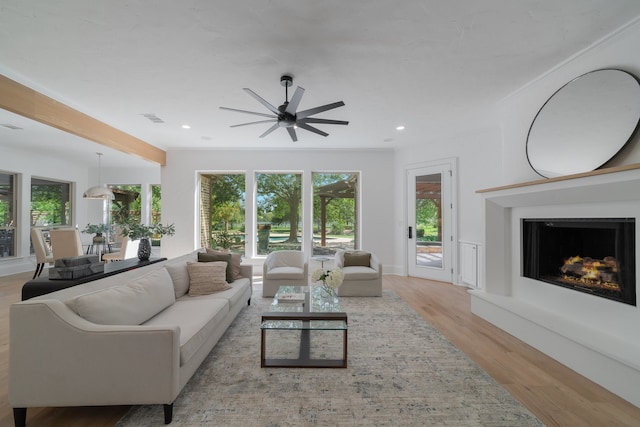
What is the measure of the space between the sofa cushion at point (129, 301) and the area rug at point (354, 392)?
611 mm

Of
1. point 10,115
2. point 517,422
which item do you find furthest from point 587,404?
point 10,115

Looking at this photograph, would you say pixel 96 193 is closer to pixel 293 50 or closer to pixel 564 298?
pixel 293 50

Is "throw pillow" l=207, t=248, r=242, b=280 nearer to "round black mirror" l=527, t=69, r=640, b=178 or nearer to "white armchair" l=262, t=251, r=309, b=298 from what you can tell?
"white armchair" l=262, t=251, r=309, b=298

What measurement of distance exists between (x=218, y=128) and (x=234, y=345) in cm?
341

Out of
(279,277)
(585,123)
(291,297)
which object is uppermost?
(585,123)

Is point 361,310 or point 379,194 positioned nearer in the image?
point 361,310

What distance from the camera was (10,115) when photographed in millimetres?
3730

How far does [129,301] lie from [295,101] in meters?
2.15

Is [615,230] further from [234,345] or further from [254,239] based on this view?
[254,239]

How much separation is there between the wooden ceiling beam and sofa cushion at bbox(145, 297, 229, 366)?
2746mm

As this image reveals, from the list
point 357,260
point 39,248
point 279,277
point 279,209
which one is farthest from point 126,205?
point 357,260

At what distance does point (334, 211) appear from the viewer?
19.6ft

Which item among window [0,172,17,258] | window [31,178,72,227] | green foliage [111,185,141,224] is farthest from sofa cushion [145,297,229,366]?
window [31,178,72,227]

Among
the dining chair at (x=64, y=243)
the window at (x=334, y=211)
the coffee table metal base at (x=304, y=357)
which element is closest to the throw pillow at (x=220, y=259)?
the coffee table metal base at (x=304, y=357)
